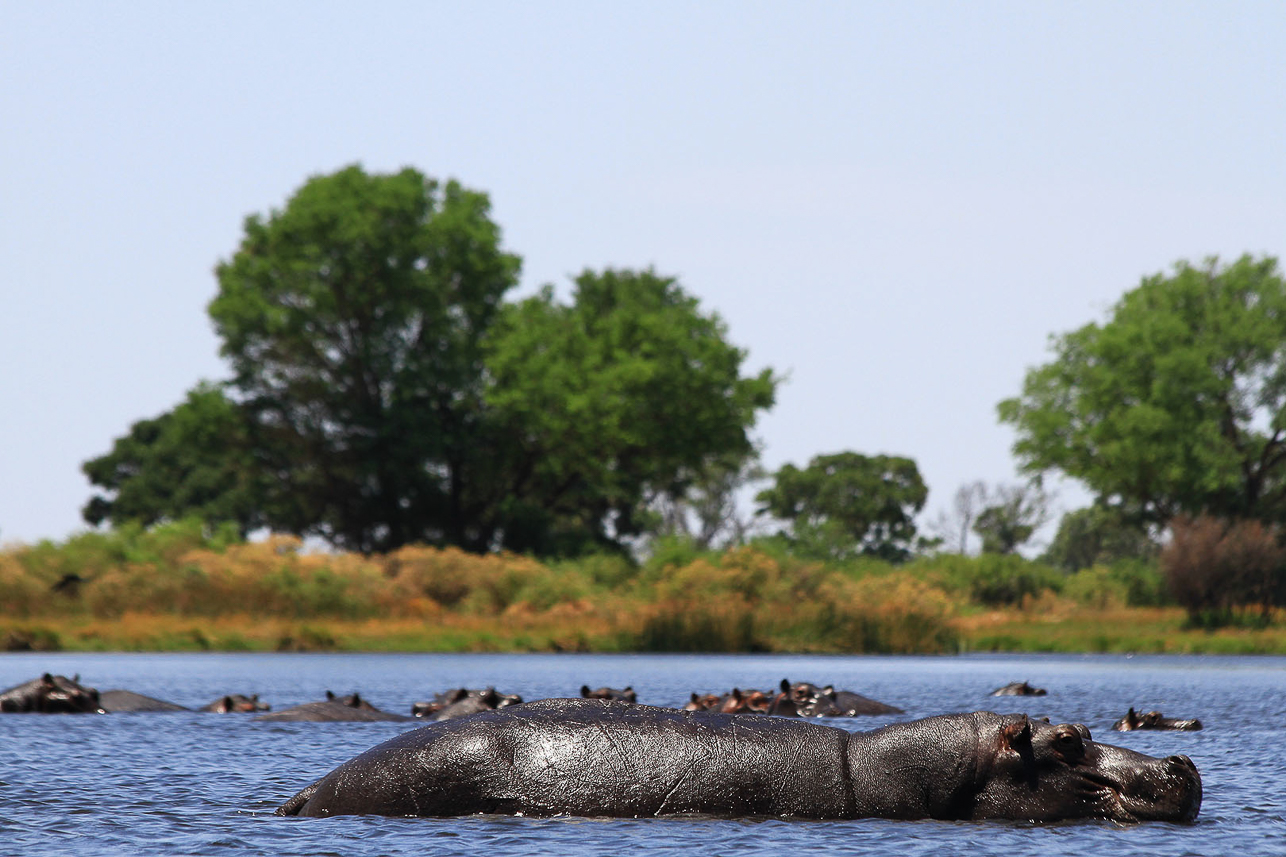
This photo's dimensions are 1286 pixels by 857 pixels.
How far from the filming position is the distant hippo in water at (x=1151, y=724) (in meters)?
19.8

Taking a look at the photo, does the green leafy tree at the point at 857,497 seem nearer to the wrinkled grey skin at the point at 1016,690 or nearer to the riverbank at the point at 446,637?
the riverbank at the point at 446,637

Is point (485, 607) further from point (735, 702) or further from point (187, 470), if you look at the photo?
point (735, 702)

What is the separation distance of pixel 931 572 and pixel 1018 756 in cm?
6044

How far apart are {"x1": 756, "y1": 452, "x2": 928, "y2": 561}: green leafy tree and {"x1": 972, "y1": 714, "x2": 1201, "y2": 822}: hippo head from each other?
A: 8592 cm

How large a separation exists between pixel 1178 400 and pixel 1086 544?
4403cm

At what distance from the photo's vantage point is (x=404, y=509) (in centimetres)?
7081

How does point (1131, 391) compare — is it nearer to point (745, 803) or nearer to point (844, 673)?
point (844, 673)

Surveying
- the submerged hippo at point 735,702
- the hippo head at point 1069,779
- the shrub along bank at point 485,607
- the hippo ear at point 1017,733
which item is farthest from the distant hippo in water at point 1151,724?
the shrub along bank at point 485,607

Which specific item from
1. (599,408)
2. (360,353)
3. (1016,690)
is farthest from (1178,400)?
(1016,690)

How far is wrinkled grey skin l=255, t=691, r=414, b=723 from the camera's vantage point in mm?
20219

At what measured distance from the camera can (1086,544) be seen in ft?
368

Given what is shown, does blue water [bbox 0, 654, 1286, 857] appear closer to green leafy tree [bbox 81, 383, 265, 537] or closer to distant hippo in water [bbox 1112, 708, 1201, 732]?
distant hippo in water [bbox 1112, 708, 1201, 732]

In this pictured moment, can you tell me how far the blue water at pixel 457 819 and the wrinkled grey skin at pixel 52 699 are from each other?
0.79 metres

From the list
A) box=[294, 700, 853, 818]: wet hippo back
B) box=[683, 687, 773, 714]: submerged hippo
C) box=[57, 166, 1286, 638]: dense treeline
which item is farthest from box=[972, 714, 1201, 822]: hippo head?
box=[57, 166, 1286, 638]: dense treeline
